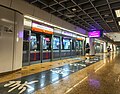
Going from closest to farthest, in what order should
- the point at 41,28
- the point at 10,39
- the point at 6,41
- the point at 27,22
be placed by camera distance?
1. the point at 6,41
2. the point at 10,39
3. the point at 27,22
4. the point at 41,28

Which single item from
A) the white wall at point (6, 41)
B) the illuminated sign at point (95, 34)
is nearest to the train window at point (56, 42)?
the illuminated sign at point (95, 34)

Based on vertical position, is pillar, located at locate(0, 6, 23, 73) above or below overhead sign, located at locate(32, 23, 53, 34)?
below

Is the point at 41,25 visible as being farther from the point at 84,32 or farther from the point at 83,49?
the point at 83,49

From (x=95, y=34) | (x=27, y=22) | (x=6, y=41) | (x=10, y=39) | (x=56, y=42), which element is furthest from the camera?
(x=95, y=34)

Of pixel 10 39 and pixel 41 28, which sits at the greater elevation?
pixel 41 28

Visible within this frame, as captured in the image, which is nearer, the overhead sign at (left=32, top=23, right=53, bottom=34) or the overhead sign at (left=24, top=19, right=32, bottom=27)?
the overhead sign at (left=24, top=19, right=32, bottom=27)

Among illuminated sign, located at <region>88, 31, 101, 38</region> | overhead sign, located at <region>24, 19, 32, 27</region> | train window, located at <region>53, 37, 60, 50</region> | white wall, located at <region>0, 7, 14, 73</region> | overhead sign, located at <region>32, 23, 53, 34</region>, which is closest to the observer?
white wall, located at <region>0, 7, 14, 73</region>

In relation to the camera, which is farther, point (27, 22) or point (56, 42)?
point (56, 42)

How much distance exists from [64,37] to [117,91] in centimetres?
906

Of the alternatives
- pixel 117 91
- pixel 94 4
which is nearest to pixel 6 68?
pixel 117 91

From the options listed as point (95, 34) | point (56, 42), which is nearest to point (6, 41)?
point (56, 42)

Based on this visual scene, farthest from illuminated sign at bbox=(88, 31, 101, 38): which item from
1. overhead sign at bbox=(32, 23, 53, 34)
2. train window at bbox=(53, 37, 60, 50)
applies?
overhead sign at bbox=(32, 23, 53, 34)

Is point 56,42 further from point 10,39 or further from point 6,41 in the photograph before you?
point 6,41

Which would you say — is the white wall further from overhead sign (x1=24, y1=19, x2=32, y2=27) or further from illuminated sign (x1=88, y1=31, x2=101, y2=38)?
illuminated sign (x1=88, y1=31, x2=101, y2=38)
